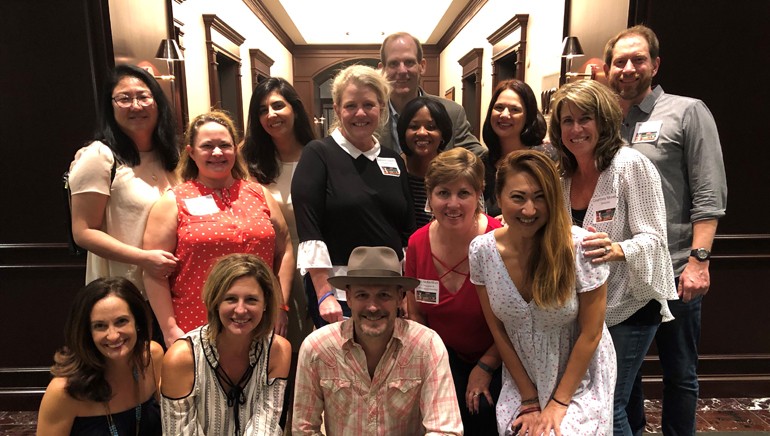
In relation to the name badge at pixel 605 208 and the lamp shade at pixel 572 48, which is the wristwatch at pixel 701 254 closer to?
the name badge at pixel 605 208

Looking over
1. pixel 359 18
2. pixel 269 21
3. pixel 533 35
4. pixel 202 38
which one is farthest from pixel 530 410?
pixel 359 18

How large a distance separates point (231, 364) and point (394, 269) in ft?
2.10

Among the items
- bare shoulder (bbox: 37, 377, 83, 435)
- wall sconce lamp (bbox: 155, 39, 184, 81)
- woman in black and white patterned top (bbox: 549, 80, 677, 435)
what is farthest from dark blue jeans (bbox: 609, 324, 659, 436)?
wall sconce lamp (bbox: 155, 39, 184, 81)

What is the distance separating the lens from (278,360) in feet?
5.32

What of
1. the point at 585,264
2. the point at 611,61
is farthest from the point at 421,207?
→ the point at 611,61

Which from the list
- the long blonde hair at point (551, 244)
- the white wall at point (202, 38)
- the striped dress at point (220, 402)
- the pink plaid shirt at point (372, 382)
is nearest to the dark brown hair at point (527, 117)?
the long blonde hair at point (551, 244)

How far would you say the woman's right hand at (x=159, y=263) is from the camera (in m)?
1.72

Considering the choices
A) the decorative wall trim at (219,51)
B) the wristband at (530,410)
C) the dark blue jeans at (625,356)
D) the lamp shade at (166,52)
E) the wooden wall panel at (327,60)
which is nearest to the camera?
the wristband at (530,410)

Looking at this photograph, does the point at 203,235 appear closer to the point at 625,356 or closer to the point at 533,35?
the point at 625,356

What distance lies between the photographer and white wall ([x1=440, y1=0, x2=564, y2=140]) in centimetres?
392

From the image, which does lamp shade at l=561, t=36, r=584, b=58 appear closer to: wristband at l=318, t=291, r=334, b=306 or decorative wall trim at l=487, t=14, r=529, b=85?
decorative wall trim at l=487, t=14, r=529, b=85

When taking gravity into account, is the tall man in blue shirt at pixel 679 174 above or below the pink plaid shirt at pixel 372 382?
above

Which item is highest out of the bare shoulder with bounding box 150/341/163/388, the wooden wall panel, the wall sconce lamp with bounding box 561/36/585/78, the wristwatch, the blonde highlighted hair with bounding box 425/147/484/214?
the wooden wall panel

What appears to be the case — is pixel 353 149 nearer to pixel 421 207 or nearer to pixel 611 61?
pixel 421 207
